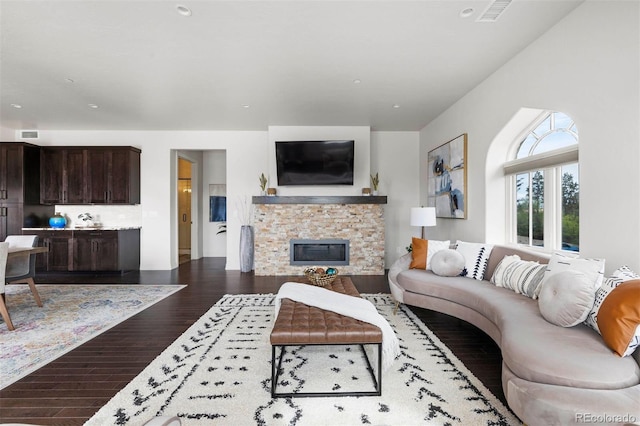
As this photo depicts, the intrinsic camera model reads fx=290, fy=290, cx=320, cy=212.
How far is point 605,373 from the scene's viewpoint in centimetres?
136

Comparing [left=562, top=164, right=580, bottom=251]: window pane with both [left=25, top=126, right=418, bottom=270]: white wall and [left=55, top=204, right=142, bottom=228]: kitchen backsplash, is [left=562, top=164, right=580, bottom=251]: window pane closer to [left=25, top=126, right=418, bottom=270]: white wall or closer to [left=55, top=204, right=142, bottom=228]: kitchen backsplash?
[left=25, top=126, right=418, bottom=270]: white wall

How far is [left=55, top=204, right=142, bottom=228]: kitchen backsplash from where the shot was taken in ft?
19.3

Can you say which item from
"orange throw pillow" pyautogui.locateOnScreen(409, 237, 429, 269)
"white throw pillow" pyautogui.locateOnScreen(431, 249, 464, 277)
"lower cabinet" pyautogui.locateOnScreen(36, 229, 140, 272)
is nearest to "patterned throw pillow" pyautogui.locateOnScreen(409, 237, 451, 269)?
"orange throw pillow" pyautogui.locateOnScreen(409, 237, 429, 269)

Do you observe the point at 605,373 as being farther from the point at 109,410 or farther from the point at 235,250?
the point at 235,250

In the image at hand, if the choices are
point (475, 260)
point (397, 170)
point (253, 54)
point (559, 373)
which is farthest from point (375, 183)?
point (559, 373)

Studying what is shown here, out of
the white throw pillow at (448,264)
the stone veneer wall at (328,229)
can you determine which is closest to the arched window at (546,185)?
the white throw pillow at (448,264)

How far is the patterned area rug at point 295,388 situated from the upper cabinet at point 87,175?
4.30 meters

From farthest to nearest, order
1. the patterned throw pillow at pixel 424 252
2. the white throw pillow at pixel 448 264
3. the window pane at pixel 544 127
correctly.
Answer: the patterned throw pillow at pixel 424 252
the white throw pillow at pixel 448 264
the window pane at pixel 544 127

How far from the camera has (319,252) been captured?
5.45 m

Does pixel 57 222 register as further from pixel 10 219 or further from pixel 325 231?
pixel 325 231

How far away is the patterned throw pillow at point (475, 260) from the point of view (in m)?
3.09

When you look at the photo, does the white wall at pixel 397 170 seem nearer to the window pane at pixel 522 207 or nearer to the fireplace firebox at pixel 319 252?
the fireplace firebox at pixel 319 252

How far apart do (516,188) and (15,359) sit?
17.0ft

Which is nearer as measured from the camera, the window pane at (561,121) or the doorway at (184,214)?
the window pane at (561,121)
